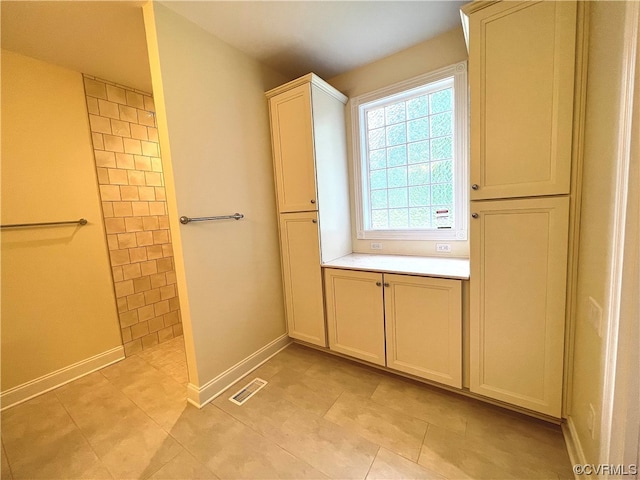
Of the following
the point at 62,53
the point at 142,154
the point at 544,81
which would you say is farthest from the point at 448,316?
the point at 62,53

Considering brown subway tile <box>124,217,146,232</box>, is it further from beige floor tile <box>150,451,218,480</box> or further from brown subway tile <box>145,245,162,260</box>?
beige floor tile <box>150,451,218,480</box>

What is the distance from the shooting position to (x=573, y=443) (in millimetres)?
1186

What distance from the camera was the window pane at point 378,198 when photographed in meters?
2.30

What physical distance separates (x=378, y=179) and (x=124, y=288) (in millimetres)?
2500

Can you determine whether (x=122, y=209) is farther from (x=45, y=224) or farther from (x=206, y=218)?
(x=206, y=218)

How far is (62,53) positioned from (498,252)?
3.10 meters

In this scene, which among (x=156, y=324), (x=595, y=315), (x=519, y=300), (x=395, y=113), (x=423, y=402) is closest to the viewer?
(x=595, y=315)

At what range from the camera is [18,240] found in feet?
5.77

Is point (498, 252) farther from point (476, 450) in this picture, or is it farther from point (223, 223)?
point (223, 223)

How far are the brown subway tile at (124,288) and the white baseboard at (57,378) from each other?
0.47 m

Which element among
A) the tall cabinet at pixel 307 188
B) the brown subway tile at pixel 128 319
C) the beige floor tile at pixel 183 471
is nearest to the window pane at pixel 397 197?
the tall cabinet at pixel 307 188

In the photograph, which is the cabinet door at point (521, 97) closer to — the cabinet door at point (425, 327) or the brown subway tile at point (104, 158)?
A: the cabinet door at point (425, 327)

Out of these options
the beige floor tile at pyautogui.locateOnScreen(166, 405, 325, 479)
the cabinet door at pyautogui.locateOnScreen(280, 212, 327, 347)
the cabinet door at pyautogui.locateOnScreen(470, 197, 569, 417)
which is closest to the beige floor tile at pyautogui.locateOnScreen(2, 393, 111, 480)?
the beige floor tile at pyautogui.locateOnScreen(166, 405, 325, 479)

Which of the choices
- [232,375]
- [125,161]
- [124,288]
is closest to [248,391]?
[232,375]
